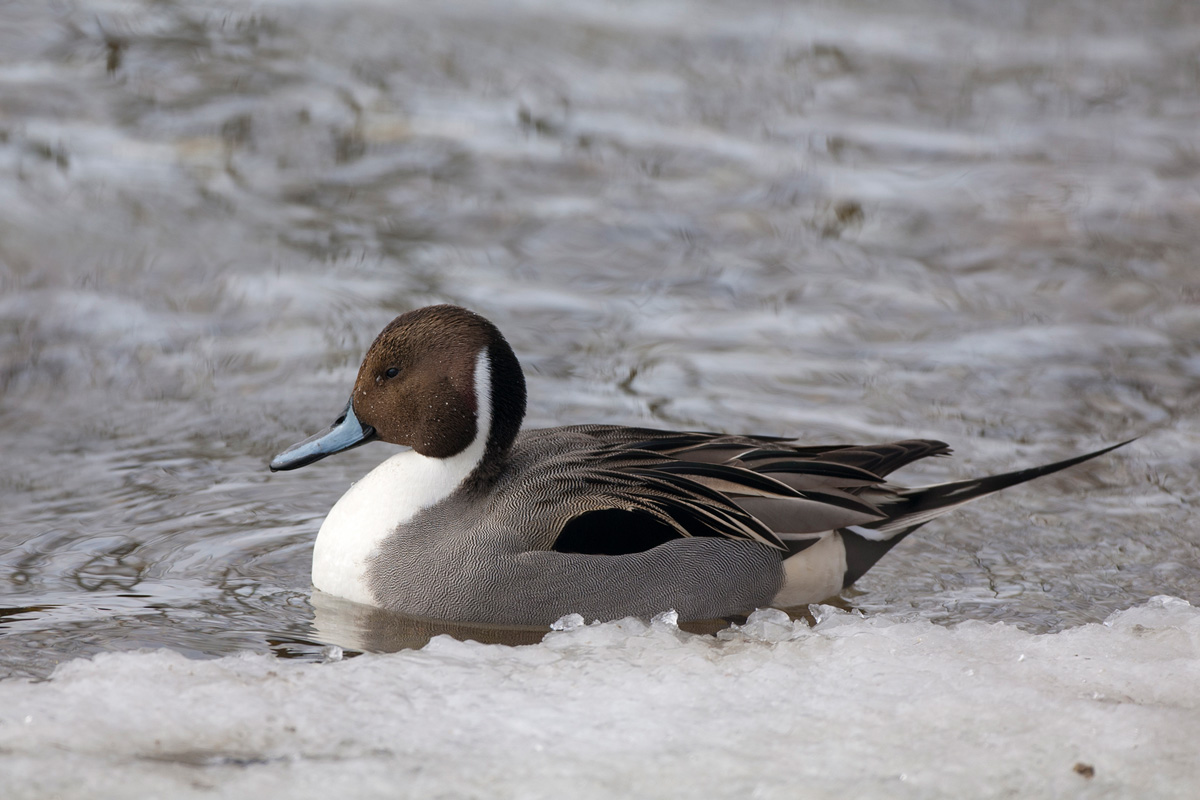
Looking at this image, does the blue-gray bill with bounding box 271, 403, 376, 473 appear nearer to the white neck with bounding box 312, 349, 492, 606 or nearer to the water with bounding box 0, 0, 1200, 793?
the white neck with bounding box 312, 349, 492, 606

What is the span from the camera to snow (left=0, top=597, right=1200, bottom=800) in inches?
128

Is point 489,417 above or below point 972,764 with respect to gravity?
above

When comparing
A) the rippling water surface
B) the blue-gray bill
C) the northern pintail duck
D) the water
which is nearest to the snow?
the water

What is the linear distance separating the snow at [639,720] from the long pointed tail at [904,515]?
61 cm

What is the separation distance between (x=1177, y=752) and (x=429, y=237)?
17.3 feet

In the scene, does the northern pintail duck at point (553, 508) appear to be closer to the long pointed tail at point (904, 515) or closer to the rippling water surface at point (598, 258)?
the long pointed tail at point (904, 515)

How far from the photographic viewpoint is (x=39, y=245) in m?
A: 7.60

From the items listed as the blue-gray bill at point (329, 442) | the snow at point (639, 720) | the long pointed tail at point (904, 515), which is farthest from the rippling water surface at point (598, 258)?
the snow at point (639, 720)

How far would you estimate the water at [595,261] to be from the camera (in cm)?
499

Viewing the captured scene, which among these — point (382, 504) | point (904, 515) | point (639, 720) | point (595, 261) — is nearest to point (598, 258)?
point (595, 261)

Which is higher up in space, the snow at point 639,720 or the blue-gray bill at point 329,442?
the blue-gray bill at point 329,442

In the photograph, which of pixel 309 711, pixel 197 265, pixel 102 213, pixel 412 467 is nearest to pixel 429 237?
pixel 197 265

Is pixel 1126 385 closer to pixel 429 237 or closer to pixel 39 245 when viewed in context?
pixel 429 237

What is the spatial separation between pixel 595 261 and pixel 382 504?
346 centimetres
